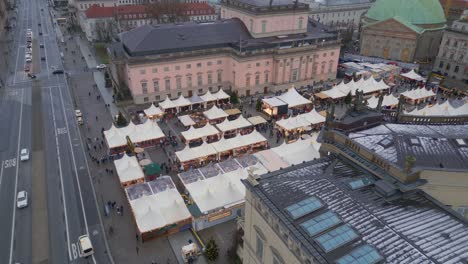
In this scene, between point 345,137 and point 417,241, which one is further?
point 345,137

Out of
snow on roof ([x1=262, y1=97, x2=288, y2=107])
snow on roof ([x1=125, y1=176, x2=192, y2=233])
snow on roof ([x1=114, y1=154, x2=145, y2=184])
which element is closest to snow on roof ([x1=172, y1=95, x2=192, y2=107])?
snow on roof ([x1=262, y1=97, x2=288, y2=107])

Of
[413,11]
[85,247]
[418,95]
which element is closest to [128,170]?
[85,247]

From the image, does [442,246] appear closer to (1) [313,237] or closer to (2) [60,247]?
(1) [313,237]

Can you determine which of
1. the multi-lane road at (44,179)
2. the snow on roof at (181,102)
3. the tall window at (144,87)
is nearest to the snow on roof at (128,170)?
the multi-lane road at (44,179)

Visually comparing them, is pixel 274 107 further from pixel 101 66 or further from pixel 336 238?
pixel 101 66

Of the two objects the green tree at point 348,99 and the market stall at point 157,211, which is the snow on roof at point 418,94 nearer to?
the green tree at point 348,99

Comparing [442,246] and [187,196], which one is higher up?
[442,246]

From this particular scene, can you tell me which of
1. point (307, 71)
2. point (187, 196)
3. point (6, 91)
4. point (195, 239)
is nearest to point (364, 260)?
point (195, 239)
